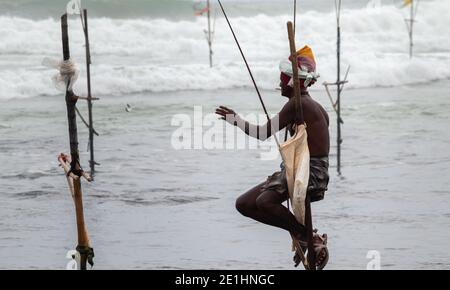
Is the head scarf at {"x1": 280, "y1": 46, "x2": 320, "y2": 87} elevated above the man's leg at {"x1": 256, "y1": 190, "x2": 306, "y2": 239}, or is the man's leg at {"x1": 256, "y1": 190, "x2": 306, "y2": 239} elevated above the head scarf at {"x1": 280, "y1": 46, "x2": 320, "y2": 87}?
the head scarf at {"x1": 280, "y1": 46, "x2": 320, "y2": 87}

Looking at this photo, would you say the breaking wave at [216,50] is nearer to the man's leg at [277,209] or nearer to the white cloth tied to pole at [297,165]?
the man's leg at [277,209]

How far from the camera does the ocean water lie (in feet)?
25.1

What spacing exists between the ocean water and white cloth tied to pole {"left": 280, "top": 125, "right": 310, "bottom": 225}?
1.98m

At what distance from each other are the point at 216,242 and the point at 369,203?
2098 mm

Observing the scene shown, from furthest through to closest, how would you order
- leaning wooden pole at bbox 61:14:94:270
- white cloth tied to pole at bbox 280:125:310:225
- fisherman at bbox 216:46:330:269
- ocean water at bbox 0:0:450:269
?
ocean water at bbox 0:0:450:269
fisherman at bbox 216:46:330:269
white cloth tied to pole at bbox 280:125:310:225
leaning wooden pole at bbox 61:14:94:270

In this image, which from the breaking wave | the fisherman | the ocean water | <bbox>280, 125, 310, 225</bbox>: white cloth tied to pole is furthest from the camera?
the breaking wave

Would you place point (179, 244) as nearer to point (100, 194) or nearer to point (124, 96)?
point (100, 194)

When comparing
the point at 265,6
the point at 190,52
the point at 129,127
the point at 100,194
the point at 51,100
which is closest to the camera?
the point at 100,194

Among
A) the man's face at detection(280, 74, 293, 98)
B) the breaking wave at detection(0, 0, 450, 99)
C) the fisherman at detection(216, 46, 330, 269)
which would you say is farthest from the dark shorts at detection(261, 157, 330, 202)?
the breaking wave at detection(0, 0, 450, 99)

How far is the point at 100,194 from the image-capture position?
33.0 feet

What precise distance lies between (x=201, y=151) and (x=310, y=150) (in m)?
7.77

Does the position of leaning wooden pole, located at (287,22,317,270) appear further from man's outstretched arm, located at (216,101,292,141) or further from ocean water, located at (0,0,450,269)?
ocean water, located at (0,0,450,269)

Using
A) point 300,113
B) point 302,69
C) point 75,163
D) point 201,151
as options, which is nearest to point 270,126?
point 300,113
